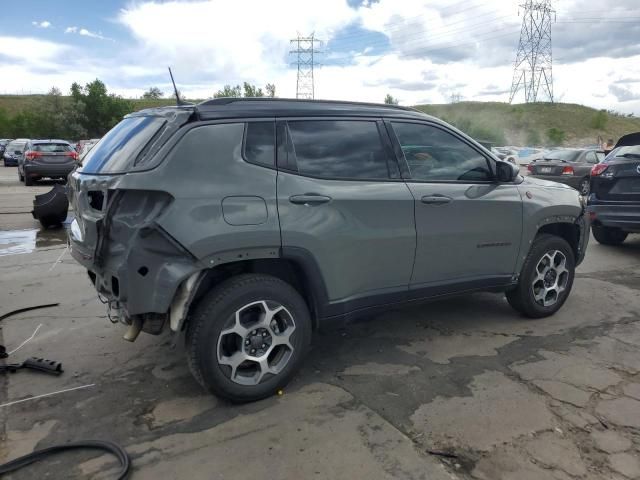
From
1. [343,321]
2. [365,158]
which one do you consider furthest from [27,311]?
[365,158]

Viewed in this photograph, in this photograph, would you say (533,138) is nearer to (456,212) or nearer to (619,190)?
(619,190)

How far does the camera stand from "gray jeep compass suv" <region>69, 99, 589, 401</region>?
3.00m

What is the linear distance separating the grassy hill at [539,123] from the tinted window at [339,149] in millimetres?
70513

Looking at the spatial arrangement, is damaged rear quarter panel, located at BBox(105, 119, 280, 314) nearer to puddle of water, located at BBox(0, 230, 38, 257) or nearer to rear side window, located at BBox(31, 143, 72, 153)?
puddle of water, located at BBox(0, 230, 38, 257)

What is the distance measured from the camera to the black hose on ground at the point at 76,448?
262 cm

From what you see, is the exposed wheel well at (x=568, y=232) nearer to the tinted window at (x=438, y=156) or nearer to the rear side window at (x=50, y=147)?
the tinted window at (x=438, y=156)

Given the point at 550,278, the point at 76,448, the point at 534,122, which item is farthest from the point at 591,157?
the point at 534,122

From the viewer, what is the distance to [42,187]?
17.6 m

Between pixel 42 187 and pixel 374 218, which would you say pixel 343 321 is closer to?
pixel 374 218

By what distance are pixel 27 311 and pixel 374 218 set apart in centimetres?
360

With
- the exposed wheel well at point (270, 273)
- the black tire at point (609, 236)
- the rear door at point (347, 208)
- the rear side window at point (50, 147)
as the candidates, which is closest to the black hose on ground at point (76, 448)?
the exposed wheel well at point (270, 273)

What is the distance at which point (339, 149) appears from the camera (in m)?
3.63

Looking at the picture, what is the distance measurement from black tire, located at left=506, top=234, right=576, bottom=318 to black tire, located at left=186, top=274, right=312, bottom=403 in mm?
2283

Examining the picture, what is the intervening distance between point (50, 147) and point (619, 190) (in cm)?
1684
